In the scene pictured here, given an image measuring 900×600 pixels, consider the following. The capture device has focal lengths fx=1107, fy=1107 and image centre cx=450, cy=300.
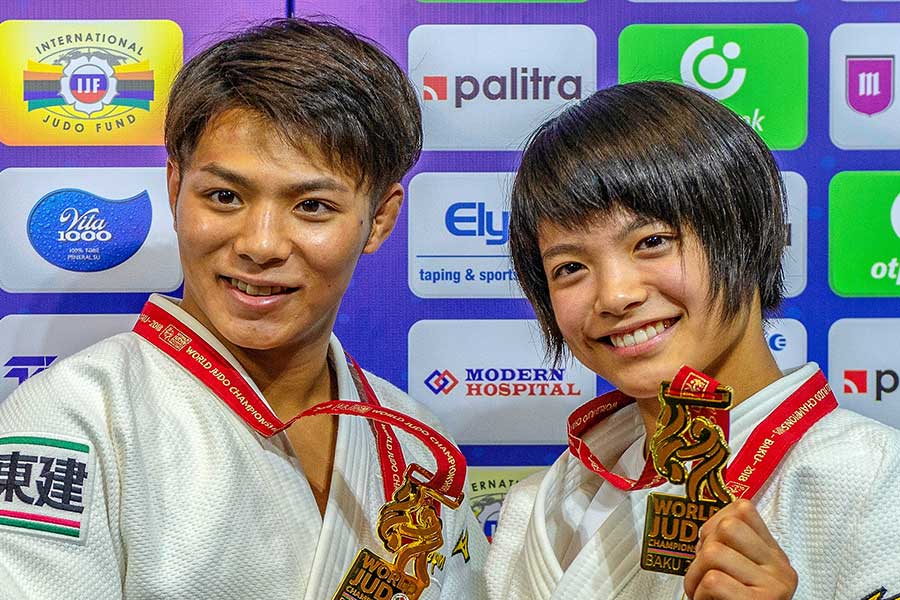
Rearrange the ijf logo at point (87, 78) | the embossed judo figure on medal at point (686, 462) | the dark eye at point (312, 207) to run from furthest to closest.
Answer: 1. the ijf logo at point (87, 78)
2. the dark eye at point (312, 207)
3. the embossed judo figure on medal at point (686, 462)

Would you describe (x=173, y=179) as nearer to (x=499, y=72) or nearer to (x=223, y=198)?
(x=223, y=198)

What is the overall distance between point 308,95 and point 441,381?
28.6 inches

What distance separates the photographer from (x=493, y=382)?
213 centimetres

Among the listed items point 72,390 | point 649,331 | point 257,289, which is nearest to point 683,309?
point 649,331

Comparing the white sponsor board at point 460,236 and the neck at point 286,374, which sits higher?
the white sponsor board at point 460,236

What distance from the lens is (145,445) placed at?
1.51 meters

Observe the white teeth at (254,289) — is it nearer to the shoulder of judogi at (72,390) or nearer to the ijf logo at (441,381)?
the shoulder of judogi at (72,390)

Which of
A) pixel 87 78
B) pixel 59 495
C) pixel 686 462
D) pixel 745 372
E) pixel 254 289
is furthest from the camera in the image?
pixel 87 78

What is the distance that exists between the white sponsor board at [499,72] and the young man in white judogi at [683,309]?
487mm

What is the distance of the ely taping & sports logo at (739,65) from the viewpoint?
6.79 feet

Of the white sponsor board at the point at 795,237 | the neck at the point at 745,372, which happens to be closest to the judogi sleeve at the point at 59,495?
the neck at the point at 745,372

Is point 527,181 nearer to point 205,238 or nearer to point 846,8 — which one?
point 205,238

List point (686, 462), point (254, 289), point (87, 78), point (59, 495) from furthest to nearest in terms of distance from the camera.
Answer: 1. point (87, 78)
2. point (254, 289)
3. point (59, 495)
4. point (686, 462)

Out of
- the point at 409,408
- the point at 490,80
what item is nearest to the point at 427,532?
the point at 409,408
